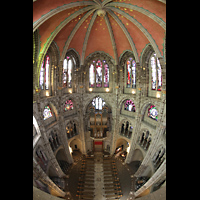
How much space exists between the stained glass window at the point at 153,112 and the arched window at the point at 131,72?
3.68 m

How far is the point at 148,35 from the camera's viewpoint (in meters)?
12.6

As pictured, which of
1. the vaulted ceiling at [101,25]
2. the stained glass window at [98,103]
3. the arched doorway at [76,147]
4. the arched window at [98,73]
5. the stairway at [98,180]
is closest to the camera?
the vaulted ceiling at [101,25]

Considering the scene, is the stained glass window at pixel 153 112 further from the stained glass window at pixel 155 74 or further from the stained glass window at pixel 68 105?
the stained glass window at pixel 68 105

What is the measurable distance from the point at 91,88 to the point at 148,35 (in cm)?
1015

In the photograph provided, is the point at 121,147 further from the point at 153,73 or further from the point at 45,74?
the point at 45,74

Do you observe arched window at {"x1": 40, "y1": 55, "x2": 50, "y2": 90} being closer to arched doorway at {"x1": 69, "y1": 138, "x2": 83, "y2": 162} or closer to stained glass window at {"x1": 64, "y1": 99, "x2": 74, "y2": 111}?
stained glass window at {"x1": 64, "y1": 99, "x2": 74, "y2": 111}

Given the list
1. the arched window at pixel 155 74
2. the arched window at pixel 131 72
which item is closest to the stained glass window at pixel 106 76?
the arched window at pixel 131 72

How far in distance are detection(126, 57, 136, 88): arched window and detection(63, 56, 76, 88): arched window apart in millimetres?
7412

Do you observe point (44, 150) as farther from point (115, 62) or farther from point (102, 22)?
point (102, 22)

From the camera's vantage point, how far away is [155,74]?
586 inches

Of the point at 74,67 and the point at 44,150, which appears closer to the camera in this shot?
Result: the point at 44,150

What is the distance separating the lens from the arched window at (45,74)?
14.0 m

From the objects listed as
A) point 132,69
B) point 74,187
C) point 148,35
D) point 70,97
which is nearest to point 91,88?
point 70,97

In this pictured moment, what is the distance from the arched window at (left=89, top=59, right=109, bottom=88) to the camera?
1894 centimetres
